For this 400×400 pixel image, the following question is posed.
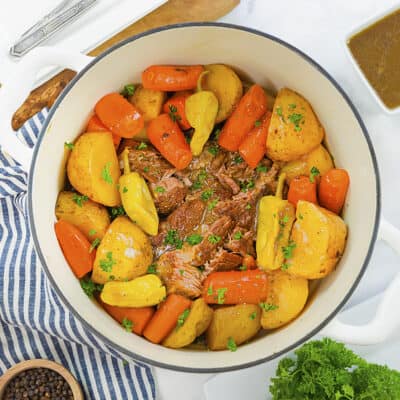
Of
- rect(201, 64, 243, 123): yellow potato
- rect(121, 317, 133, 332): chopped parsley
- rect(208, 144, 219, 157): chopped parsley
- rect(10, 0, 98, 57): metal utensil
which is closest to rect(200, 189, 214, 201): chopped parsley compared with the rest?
rect(208, 144, 219, 157): chopped parsley

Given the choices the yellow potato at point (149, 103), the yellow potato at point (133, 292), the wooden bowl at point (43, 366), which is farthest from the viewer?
the wooden bowl at point (43, 366)

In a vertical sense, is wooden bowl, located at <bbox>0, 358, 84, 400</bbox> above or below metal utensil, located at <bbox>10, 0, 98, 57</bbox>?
below

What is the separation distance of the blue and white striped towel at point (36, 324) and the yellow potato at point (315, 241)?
69cm

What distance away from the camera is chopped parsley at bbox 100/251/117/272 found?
1.74 metres

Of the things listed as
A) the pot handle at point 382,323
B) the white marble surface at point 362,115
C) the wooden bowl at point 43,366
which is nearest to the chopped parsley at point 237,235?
the pot handle at point 382,323

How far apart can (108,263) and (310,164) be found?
63 centimetres

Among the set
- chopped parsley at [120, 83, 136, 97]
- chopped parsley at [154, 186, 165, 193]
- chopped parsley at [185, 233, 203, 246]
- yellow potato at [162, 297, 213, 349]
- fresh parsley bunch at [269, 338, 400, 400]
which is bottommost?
fresh parsley bunch at [269, 338, 400, 400]

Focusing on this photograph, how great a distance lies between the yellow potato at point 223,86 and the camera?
6.05ft

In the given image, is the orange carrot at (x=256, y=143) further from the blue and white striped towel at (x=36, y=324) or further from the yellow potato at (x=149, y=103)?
the blue and white striped towel at (x=36, y=324)

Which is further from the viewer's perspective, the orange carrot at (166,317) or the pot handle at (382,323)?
the orange carrot at (166,317)

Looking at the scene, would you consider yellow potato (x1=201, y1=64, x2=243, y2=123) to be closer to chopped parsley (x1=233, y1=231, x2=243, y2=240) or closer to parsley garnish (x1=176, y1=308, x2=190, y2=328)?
chopped parsley (x1=233, y1=231, x2=243, y2=240)

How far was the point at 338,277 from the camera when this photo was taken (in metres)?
1.75

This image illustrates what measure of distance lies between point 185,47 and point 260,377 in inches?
42.8

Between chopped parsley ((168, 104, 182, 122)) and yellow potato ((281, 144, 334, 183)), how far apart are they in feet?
1.16
